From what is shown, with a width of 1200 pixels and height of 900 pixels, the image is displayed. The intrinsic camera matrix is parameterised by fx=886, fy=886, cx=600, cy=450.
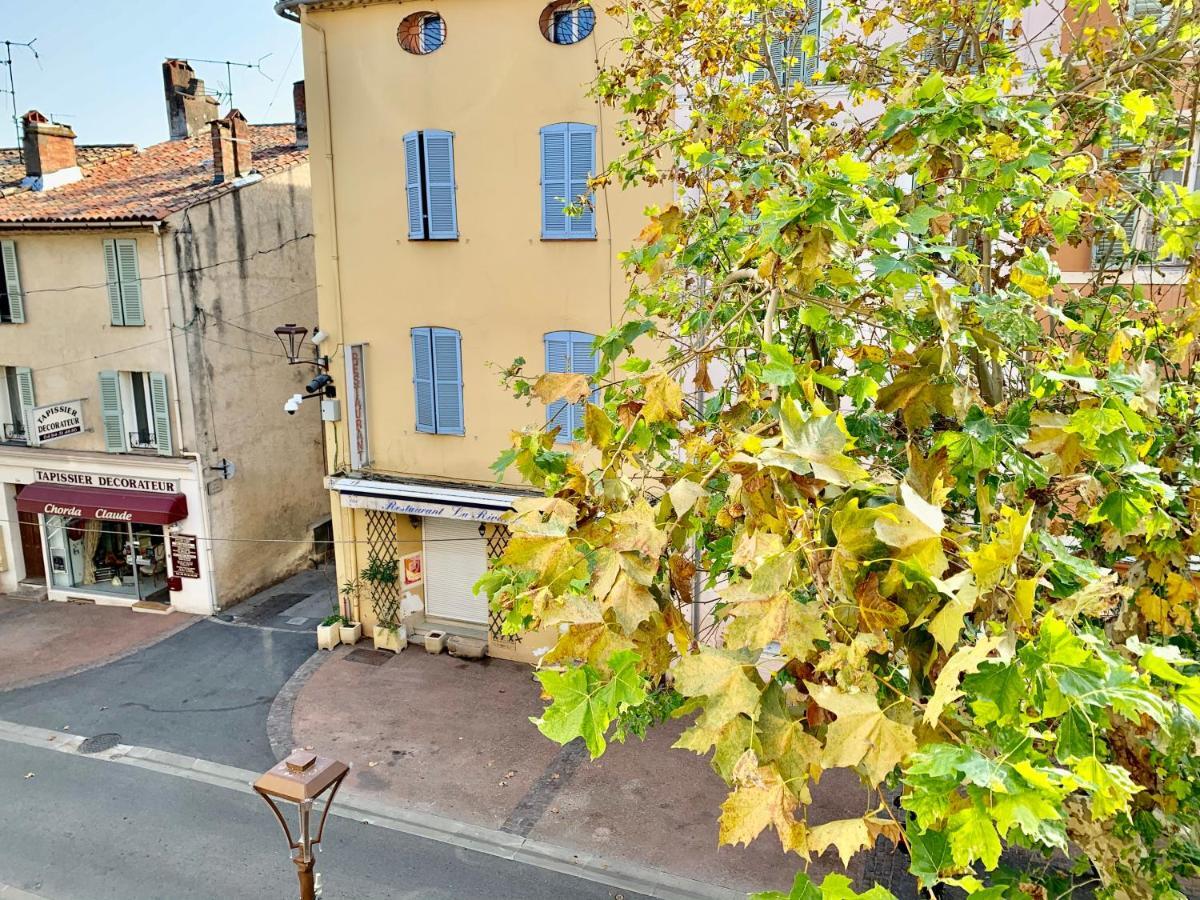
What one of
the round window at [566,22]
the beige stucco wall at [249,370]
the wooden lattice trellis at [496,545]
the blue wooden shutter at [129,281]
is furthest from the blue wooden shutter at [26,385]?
the round window at [566,22]

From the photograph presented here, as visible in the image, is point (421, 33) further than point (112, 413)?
No

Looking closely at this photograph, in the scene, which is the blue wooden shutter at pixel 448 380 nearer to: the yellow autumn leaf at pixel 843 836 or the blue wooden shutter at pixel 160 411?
the blue wooden shutter at pixel 160 411

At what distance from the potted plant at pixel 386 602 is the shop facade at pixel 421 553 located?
4 cm

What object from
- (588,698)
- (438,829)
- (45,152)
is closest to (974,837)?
(588,698)

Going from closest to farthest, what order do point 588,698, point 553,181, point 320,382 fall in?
point 588,698, point 553,181, point 320,382

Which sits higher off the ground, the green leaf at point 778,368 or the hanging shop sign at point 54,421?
the green leaf at point 778,368

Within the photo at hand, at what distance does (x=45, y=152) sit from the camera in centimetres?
1781

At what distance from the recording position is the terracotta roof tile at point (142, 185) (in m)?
15.7

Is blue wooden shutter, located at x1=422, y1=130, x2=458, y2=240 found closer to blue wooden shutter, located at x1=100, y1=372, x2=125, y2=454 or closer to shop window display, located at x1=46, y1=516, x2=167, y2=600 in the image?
blue wooden shutter, located at x1=100, y1=372, x2=125, y2=454

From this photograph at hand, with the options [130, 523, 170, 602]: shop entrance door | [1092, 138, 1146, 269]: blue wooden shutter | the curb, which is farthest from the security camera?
[1092, 138, 1146, 269]: blue wooden shutter

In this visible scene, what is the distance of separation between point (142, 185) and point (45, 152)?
2.33 metres

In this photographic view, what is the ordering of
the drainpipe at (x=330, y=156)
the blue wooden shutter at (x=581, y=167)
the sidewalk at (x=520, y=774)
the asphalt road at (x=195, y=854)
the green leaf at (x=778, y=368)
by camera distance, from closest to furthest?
the green leaf at (x=778, y=368) < the asphalt road at (x=195, y=854) < the sidewalk at (x=520, y=774) < the blue wooden shutter at (x=581, y=167) < the drainpipe at (x=330, y=156)

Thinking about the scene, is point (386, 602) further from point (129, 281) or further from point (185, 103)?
point (185, 103)

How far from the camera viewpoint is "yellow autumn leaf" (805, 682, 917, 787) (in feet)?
7.88
